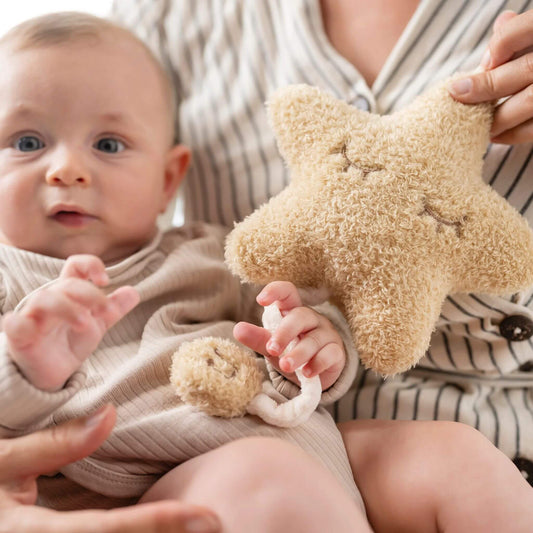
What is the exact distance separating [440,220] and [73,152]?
1.61 ft

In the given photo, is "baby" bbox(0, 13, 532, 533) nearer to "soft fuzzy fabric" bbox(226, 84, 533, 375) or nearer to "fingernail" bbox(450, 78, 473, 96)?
"soft fuzzy fabric" bbox(226, 84, 533, 375)

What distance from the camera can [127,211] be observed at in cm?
96

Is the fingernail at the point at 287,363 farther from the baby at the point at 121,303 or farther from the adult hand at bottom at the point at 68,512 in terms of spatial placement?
the adult hand at bottom at the point at 68,512

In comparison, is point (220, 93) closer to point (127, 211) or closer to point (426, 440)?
point (127, 211)

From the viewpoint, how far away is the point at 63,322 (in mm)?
639

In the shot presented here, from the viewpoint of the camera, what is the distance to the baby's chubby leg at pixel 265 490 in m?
0.60

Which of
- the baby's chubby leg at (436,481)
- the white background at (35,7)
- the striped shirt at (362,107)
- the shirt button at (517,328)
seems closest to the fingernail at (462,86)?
the striped shirt at (362,107)

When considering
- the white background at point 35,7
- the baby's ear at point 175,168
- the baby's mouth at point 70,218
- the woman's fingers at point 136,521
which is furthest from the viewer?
the white background at point 35,7

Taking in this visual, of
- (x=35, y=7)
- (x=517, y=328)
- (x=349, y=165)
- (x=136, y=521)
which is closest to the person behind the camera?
(x=136, y=521)

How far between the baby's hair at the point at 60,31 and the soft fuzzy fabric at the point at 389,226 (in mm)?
365

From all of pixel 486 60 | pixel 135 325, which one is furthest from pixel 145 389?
pixel 486 60

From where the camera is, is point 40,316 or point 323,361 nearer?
point 40,316

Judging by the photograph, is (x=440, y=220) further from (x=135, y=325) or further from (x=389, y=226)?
(x=135, y=325)

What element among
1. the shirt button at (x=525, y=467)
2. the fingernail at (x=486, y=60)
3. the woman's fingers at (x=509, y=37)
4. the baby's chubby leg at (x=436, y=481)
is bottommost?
the shirt button at (x=525, y=467)
